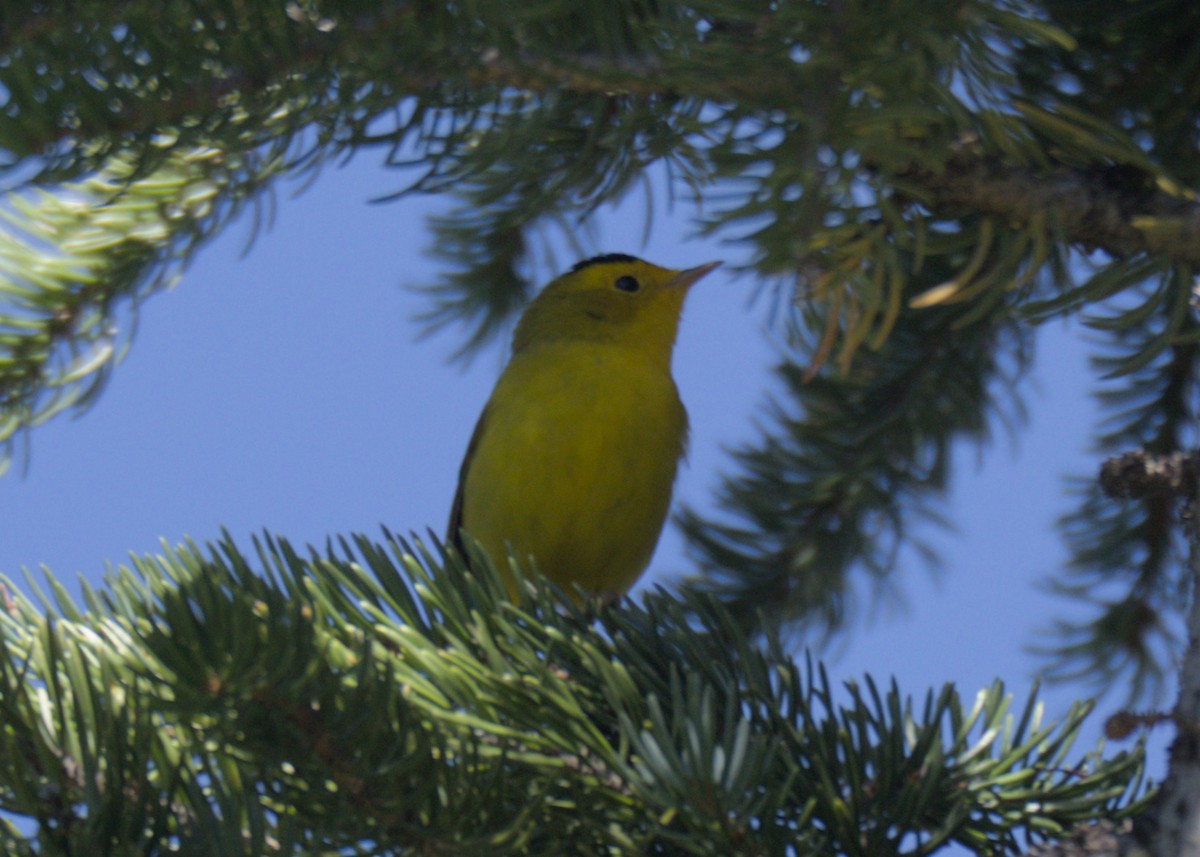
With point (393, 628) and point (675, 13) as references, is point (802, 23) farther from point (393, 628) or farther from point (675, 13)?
point (393, 628)

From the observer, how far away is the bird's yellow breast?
2.73m

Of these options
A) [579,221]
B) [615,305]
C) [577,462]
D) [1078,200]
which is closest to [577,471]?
[577,462]

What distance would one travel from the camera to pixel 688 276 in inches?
136

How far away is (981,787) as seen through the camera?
110 centimetres

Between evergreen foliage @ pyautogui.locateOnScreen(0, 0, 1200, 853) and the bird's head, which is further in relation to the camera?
the bird's head

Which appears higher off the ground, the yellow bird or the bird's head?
the bird's head

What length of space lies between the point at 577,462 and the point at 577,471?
0.02 metres

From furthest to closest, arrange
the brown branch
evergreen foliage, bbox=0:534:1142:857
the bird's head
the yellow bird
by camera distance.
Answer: the bird's head → the yellow bird → the brown branch → evergreen foliage, bbox=0:534:1142:857

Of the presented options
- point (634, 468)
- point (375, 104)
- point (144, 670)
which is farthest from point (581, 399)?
point (144, 670)

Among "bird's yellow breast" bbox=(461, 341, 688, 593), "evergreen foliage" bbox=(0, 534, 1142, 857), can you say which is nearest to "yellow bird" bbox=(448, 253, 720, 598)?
"bird's yellow breast" bbox=(461, 341, 688, 593)

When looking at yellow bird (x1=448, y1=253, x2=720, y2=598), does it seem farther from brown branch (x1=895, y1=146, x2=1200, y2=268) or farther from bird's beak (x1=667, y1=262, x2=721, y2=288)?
brown branch (x1=895, y1=146, x2=1200, y2=268)

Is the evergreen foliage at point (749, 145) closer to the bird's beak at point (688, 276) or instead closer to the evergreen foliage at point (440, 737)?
the evergreen foliage at point (440, 737)

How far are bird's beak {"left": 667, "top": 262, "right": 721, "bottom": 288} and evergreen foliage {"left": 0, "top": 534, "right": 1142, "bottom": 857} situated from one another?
2214 millimetres

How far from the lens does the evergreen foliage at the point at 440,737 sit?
96cm
